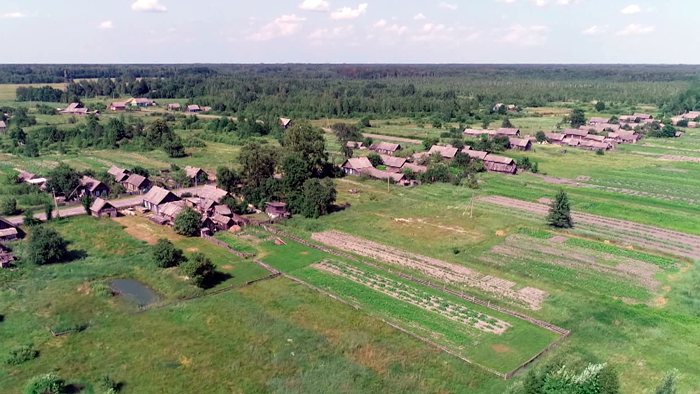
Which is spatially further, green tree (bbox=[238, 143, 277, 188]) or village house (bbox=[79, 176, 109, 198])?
green tree (bbox=[238, 143, 277, 188])

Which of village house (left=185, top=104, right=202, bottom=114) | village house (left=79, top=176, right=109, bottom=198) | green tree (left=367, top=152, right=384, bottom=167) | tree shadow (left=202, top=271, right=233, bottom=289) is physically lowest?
tree shadow (left=202, top=271, right=233, bottom=289)

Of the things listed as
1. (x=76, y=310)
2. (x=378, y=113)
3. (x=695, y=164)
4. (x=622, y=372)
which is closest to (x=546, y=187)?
(x=695, y=164)

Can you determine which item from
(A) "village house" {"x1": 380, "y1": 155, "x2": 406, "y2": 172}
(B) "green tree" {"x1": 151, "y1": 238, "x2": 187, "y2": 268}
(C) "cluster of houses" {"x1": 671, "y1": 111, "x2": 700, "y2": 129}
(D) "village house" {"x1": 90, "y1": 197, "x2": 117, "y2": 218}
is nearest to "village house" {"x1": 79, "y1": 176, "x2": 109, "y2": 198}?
(D) "village house" {"x1": 90, "y1": 197, "x2": 117, "y2": 218}

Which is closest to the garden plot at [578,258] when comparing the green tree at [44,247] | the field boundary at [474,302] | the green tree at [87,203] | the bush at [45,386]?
the field boundary at [474,302]

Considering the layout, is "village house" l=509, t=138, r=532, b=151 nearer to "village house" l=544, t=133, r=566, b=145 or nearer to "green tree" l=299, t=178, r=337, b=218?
"village house" l=544, t=133, r=566, b=145

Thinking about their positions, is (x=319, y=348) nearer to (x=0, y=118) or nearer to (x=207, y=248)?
(x=207, y=248)

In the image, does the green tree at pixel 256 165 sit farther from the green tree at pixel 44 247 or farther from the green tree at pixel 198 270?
the green tree at pixel 44 247
